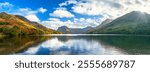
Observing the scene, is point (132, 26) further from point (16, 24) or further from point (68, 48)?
point (68, 48)

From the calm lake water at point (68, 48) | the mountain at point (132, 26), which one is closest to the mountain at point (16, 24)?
the calm lake water at point (68, 48)

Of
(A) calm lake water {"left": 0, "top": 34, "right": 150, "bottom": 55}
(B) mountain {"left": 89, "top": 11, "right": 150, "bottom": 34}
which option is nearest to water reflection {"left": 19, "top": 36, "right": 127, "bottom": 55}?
(A) calm lake water {"left": 0, "top": 34, "right": 150, "bottom": 55}

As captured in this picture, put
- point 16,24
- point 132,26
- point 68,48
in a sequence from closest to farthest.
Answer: point 68,48 → point 16,24 → point 132,26

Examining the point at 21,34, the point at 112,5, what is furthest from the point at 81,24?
the point at 21,34

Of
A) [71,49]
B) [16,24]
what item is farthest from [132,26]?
[71,49]

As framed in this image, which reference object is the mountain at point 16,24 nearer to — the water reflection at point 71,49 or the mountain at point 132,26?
the water reflection at point 71,49

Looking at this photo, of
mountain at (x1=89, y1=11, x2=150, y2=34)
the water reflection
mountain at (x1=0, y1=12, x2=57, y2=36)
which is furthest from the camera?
mountain at (x1=89, y1=11, x2=150, y2=34)

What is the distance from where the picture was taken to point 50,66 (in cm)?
533

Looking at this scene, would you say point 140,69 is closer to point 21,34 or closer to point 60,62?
point 60,62

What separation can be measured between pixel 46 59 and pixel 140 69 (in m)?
1.58

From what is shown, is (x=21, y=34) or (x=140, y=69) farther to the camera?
(x=21, y=34)

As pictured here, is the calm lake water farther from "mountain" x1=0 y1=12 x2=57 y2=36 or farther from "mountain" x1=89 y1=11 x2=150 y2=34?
"mountain" x1=89 y1=11 x2=150 y2=34

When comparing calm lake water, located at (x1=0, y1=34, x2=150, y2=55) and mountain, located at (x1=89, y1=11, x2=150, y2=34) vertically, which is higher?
mountain, located at (x1=89, y1=11, x2=150, y2=34)

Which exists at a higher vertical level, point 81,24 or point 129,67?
point 81,24
